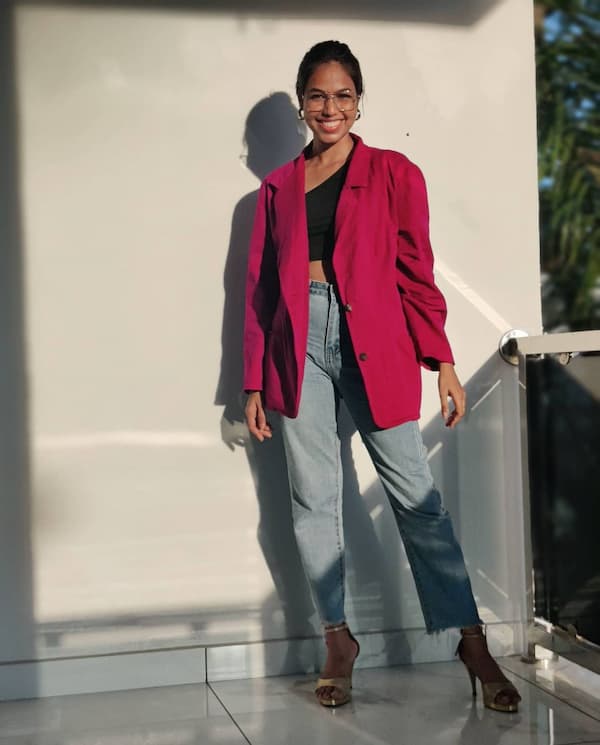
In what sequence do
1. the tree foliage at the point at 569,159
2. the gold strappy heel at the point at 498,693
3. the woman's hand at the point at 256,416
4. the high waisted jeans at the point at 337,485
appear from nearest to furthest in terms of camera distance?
the gold strappy heel at the point at 498,693
the high waisted jeans at the point at 337,485
the woman's hand at the point at 256,416
the tree foliage at the point at 569,159

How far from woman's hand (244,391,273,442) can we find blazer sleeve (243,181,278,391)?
0.03m

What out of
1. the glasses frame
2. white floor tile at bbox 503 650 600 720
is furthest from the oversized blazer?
white floor tile at bbox 503 650 600 720

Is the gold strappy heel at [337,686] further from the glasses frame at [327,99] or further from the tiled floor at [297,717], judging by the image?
the glasses frame at [327,99]

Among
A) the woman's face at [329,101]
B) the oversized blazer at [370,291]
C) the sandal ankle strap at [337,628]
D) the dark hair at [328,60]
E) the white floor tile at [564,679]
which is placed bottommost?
the white floor tile at [564,679]

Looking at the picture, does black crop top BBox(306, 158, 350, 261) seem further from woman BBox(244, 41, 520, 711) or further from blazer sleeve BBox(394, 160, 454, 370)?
blazer sleeve BBox(394, 160, 454, 370)

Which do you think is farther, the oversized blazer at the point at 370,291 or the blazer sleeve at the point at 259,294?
the blazer sleeve at the point at 259,294

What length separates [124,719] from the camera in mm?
2691

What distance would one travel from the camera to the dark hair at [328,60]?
2781 mm

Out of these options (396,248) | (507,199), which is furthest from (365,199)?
(507,199)

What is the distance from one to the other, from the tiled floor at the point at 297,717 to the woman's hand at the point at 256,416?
2.23 ft

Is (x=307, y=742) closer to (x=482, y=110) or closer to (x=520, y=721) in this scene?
(x=520, y=721)

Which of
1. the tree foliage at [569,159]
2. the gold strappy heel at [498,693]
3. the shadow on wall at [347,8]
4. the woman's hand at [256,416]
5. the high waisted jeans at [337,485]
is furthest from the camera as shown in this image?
the tree foliage at [569,159]

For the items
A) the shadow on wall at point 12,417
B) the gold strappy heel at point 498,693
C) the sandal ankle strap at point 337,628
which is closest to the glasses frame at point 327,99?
the shadow on wall at point 12,417

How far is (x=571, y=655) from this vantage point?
2.95 metres
